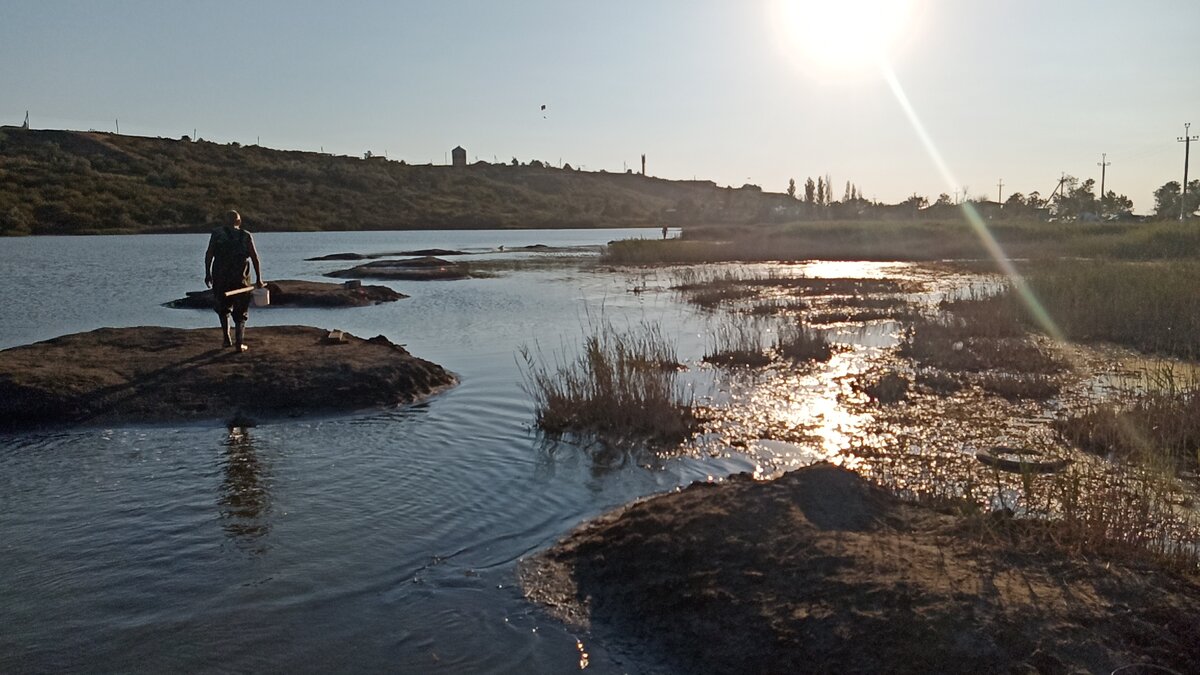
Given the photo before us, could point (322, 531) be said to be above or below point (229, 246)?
below

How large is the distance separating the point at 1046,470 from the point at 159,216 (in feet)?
268

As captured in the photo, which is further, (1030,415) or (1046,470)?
(1030,415)

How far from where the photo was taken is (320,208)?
313 feet

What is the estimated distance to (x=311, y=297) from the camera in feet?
85.3

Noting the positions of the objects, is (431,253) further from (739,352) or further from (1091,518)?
(1091,518)

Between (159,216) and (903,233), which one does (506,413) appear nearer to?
(903,233)

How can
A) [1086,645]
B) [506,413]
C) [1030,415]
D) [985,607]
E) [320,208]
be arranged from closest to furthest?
[1086,645]
[985,607]
[1030,415]
[506,413]
[320,208]

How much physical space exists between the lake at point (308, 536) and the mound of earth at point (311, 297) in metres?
13.4

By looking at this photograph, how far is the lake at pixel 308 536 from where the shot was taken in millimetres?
5168

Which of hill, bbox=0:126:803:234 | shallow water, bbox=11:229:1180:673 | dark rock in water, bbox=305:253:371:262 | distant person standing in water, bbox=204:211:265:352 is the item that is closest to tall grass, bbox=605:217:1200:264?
dark rock in water, bbox=305:253:371:262

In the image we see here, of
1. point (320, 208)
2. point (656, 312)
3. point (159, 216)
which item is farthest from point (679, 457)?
point (320, 208)

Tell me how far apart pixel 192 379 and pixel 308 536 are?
5.95 meters

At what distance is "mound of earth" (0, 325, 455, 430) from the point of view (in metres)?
10.8

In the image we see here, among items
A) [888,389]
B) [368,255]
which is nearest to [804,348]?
[888,389]
